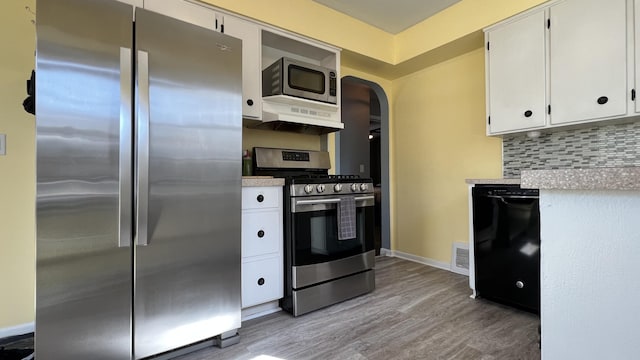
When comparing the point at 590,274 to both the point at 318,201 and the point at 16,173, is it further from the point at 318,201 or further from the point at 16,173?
the point at 16,173

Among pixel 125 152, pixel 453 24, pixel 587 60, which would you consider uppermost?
pixel 453 24

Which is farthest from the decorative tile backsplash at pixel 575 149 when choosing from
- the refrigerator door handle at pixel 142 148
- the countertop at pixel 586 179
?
the refrigerator door handle at pixel 142 148

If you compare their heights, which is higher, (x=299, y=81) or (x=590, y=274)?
(x=299, y=81)

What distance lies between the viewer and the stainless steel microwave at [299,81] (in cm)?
232

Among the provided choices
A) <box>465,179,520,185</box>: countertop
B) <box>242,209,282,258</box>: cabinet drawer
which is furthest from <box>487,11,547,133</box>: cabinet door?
<box>242,209,282,258</box>: cabinet drawer

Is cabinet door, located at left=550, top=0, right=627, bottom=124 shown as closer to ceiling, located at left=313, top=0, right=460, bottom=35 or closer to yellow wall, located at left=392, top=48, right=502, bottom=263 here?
yellow wall, located at left=392, top=48, right=502, bottom=263

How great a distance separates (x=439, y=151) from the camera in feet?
10.6

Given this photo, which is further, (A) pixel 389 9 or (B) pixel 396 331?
(A) pixel 389 9

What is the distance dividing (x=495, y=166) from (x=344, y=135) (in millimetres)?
2336

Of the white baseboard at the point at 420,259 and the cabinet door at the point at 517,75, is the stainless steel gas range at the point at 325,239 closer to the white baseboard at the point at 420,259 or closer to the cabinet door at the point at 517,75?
the white baseboard at the point at 420,259

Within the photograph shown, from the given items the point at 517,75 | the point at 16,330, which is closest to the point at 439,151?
the point at 517,75

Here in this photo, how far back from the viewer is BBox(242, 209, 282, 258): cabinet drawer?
1.92 m

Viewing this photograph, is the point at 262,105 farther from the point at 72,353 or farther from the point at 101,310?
the point at 72,353

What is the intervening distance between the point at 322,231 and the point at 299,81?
124cm
